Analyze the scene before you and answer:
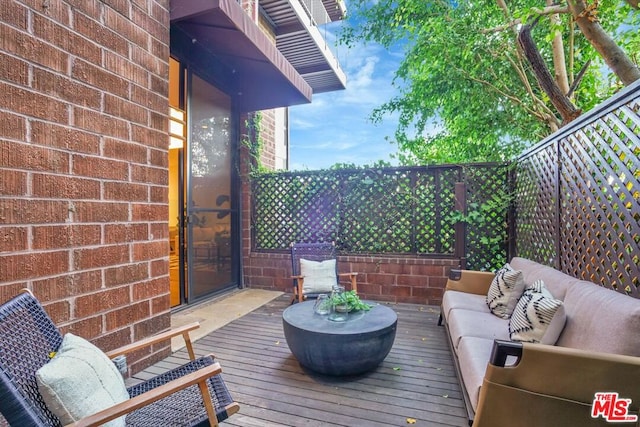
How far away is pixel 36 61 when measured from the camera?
1.80m

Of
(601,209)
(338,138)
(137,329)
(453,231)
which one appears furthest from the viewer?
(338,138)

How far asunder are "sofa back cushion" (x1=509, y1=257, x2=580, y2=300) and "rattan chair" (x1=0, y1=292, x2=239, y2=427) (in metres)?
2.15

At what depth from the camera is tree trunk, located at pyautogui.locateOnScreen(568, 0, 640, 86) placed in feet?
9.03

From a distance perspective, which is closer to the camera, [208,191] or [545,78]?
[545,78]

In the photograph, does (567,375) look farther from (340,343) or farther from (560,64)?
(560,64)

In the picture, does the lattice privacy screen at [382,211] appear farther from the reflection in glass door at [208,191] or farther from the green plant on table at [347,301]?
the green plant on table at [347,301]

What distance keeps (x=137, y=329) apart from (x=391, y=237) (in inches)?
127

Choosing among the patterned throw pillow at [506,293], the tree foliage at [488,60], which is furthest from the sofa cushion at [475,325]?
the tree foliage at [488,60]

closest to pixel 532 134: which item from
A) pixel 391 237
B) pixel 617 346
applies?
pixel 391 237

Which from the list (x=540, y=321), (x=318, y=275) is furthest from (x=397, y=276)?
(x=540, y=321)

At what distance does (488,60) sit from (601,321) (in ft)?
12.1

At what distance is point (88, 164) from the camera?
6.84 feet

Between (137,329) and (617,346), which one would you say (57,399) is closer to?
(137,329)

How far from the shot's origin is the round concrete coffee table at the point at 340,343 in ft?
7.07
